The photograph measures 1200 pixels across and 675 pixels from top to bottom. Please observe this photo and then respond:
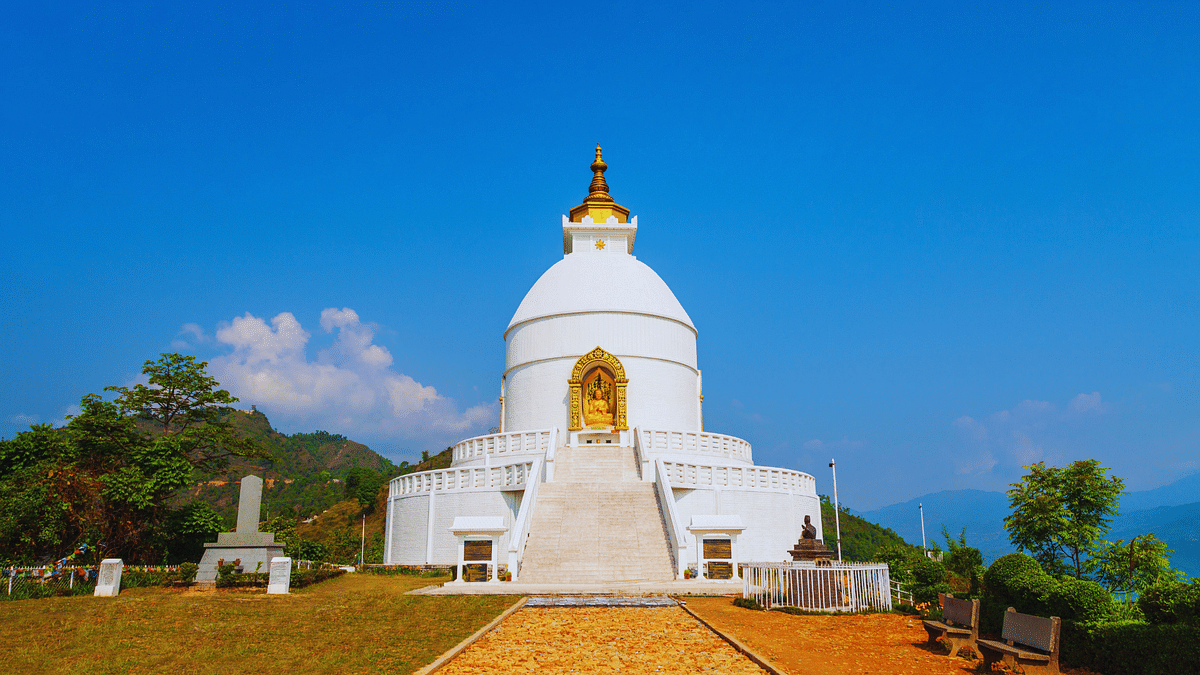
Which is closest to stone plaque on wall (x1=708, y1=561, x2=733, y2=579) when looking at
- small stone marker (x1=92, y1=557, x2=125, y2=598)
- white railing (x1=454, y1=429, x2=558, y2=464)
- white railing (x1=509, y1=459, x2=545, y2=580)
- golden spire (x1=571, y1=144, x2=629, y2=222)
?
white railing (x1=509, y1=459, x2=545, y2=580)

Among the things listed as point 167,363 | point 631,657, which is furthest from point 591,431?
point 631,657

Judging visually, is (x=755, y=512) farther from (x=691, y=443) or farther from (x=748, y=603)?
(x=748, y=603)

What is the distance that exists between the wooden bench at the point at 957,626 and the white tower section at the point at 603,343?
2127 centimetres

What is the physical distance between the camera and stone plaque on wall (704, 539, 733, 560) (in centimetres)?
1969

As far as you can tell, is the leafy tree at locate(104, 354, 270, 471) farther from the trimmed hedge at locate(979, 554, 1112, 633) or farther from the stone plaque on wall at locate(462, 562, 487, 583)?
the trimmed hedge at locate(979, 554, 1112, 633)

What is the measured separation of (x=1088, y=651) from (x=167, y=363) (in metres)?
26.1

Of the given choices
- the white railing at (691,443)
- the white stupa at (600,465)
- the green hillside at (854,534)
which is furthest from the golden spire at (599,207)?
the green hillside at (854,534)

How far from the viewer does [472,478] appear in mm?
26016

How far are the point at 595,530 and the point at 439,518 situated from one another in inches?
299

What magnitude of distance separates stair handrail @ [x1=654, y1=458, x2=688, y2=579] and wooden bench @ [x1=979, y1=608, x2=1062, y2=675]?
9633mm

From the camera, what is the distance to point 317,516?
59938mm

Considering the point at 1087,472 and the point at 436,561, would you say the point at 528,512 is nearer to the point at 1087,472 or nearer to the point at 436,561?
the point at 436,561

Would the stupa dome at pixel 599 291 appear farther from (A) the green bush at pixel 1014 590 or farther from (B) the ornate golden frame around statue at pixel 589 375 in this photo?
(A) the green bush at pixel 1014 590

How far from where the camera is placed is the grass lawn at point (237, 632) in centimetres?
898
